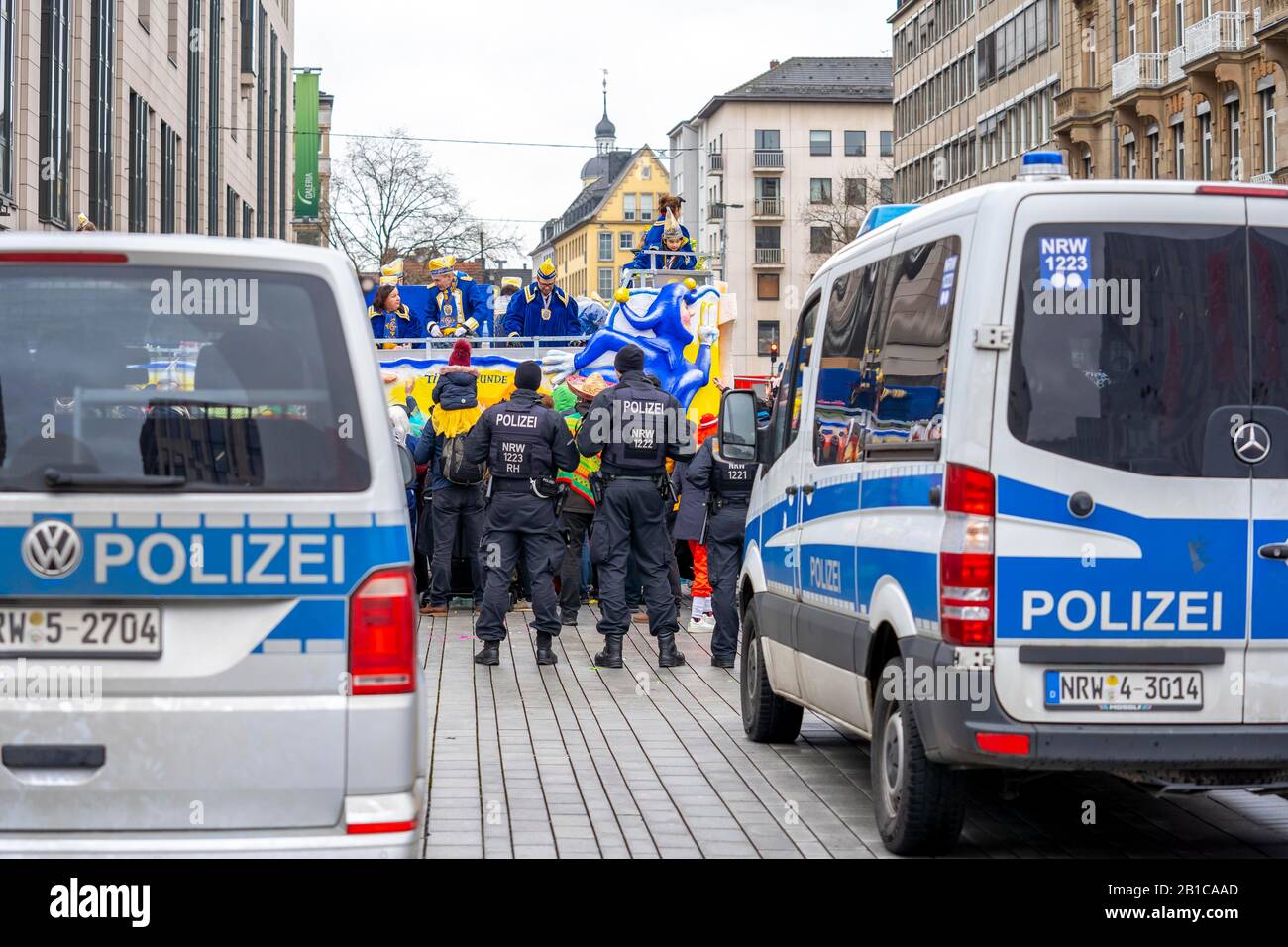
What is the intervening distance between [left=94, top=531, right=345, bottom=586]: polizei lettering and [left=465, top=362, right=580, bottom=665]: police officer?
812cm

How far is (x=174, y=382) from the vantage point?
4.68 m

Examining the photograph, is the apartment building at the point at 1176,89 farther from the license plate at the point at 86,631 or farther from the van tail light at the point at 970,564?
the license plate at the point at 86,631

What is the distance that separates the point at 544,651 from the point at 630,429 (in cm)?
169

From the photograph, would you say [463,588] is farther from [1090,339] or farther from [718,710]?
[1090,339]

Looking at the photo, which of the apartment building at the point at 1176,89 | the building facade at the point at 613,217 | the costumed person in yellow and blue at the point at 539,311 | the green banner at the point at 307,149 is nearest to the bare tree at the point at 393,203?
the green banner at the point at 307,149

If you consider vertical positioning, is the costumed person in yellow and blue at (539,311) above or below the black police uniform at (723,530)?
above

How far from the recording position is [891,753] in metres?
6.98

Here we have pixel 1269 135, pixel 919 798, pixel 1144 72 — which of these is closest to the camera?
pixel 919 798

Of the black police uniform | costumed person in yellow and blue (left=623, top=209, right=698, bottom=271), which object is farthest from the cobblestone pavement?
costumed person in yellow and blue (left=623, top=209, right=698, bottom=271)

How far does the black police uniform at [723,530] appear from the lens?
42.2 ft

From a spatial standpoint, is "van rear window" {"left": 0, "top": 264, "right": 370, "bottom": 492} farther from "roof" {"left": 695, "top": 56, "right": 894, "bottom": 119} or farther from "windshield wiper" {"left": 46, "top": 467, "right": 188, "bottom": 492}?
"roof" {"left": 695, "top": 56, "right": 894, "bottom": 119}

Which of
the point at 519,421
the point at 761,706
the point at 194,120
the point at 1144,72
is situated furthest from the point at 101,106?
the point at 761,706

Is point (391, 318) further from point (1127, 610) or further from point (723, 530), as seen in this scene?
point (1127, 610)
